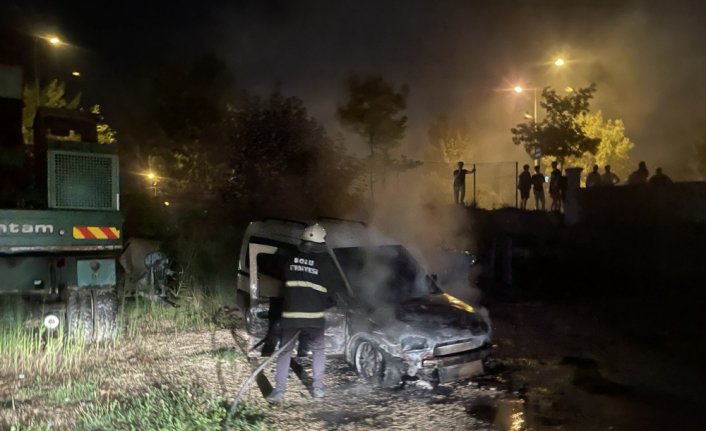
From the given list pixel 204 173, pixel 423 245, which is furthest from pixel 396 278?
pixel 204 173

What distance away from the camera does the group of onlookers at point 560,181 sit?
16875mm

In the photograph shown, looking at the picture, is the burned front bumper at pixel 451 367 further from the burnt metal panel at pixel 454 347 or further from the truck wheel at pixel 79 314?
the truck wheel at pixel 79 314

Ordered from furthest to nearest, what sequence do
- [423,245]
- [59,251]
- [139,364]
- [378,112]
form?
[378,112], [423,245], [59,251], [139,364]

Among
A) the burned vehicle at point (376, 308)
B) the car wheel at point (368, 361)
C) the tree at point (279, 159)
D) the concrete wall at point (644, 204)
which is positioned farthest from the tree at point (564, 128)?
the car wheel at point (368, 361)

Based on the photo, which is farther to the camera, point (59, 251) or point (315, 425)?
point (59, 251)

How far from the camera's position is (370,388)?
631 cm

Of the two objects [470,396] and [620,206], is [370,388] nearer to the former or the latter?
[470,396]

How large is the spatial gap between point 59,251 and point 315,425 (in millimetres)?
4162

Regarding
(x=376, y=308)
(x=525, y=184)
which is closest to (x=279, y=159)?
(x=525, y=184)

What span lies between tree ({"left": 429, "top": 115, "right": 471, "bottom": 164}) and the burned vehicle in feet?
118

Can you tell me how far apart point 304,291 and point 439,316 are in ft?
4.93

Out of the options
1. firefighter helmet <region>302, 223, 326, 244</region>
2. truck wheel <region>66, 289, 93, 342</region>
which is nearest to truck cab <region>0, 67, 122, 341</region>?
truck wheel <region>66, 289, 93, 342</region>

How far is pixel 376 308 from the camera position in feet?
21.6

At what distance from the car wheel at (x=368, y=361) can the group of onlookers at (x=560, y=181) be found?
1196 centimetres
